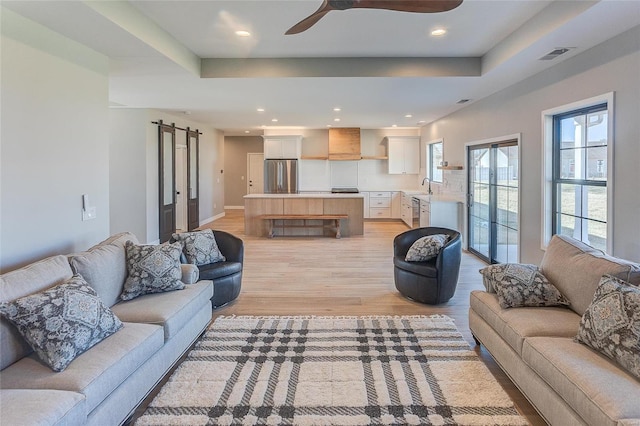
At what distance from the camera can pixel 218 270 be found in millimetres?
3912

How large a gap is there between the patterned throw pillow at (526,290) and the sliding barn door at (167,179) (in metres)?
6.80

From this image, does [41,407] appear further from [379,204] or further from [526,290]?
[379,204]

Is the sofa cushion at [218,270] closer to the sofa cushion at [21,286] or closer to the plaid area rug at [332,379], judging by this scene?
the plaid area rug at [332,379]

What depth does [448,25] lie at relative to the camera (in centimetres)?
374

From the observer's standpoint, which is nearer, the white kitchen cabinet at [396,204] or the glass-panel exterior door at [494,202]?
the glass-panel exterior door at [494,202]

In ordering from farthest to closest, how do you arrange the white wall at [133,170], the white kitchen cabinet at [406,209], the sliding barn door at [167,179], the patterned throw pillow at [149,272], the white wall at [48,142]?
the white kitchen cabinet at [406,209]
the sliding barn door at [167,179]
the white wall at [133,170]
the patterned throw pillow at [149,272]
the white wall at [48,142]

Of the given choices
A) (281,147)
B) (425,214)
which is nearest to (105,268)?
(425,214)

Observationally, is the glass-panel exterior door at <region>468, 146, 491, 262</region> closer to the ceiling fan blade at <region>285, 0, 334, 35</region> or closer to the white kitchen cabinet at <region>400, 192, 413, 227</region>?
the white kitchen cabinet at <region>400, 192, 413, 227</region>

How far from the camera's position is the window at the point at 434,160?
9078 millimetres

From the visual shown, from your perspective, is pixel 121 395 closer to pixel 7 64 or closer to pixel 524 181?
pixel 7 64

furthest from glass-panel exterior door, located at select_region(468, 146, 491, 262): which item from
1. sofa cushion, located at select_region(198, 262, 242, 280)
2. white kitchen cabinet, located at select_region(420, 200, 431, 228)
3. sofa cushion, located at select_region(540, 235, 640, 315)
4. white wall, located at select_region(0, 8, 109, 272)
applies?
white wall, located at select_region(0, 8, 109, 272)

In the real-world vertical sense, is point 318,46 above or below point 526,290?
above

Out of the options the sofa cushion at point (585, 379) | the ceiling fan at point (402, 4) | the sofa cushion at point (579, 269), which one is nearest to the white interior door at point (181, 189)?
the ceiling fan at point (402, 4)

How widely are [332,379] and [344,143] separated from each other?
28.4 feet
